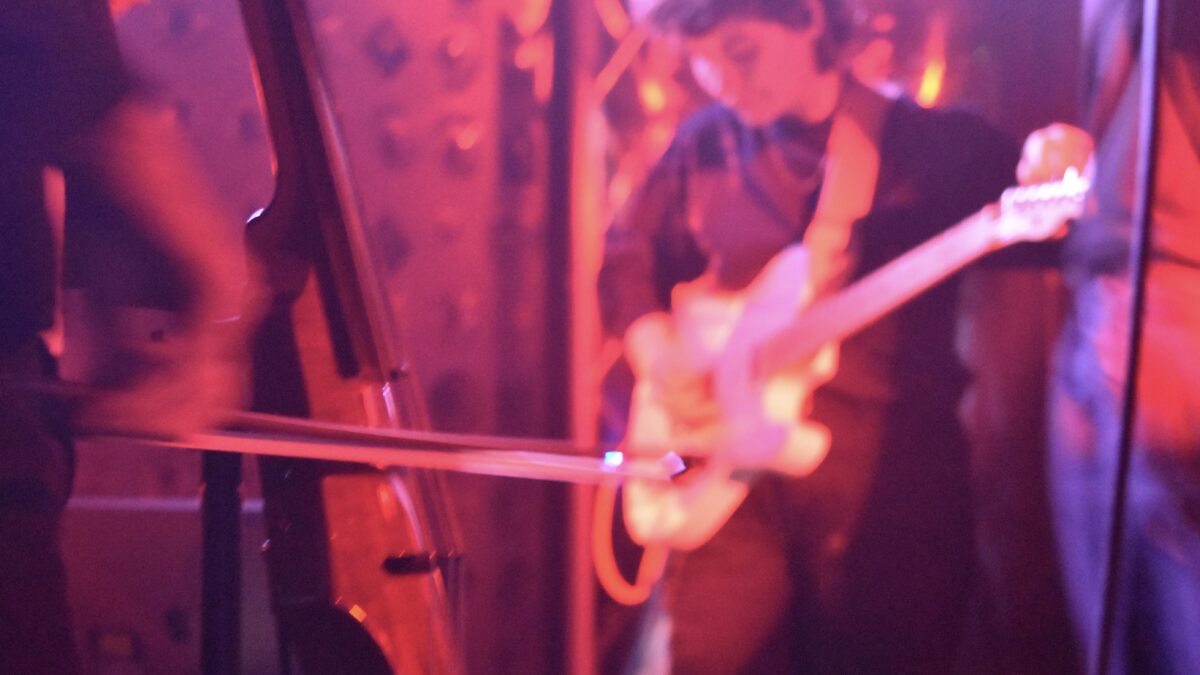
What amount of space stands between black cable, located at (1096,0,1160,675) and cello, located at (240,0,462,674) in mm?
701

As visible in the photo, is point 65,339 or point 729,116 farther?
point 729,116

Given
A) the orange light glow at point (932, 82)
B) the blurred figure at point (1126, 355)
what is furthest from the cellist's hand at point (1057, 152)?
the orange light glow at point (932, 82)

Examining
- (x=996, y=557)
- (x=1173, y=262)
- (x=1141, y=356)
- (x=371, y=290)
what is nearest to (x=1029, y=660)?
(x=996, y=557)

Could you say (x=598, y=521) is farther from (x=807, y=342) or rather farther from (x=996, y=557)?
(x=996, y=557)

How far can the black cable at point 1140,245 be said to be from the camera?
0.88 metres

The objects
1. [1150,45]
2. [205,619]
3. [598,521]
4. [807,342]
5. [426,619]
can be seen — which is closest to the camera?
[205,619]

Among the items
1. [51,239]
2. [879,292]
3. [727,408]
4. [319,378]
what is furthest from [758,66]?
[51,239]

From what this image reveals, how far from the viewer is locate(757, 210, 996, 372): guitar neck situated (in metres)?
0.98

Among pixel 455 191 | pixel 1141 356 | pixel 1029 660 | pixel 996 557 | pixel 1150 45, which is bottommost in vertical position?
pixel 1029 660

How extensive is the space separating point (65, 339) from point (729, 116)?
31.9 inches

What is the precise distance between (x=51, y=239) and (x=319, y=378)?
0.27 meters

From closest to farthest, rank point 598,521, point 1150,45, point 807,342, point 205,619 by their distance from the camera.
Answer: point 205,619, point 1150,45, point 807,342, point 598,521

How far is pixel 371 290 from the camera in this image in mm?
730

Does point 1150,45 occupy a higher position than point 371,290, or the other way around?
point 1150,45
